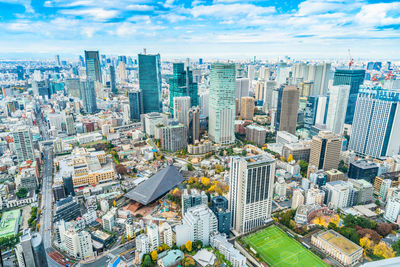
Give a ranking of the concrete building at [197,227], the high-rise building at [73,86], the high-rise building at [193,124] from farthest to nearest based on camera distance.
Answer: the high-rise building at [73,86]
the high-rise building at [193,124]
the concrete building at [197,227]

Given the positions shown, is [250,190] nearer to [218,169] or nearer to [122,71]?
[218,169]

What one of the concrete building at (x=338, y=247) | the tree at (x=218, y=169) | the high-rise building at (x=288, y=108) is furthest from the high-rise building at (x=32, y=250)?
the high-rise building at (x=288, y=108)

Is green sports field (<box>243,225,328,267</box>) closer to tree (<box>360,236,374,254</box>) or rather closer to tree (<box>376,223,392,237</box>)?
tree (<box>360,236,374,254</box>)

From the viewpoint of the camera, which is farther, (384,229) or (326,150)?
(326,150)

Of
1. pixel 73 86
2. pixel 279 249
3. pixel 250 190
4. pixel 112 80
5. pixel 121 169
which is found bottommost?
pixel 279 249

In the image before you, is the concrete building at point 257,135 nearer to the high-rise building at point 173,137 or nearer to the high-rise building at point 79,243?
the high-rise building at point 173,137

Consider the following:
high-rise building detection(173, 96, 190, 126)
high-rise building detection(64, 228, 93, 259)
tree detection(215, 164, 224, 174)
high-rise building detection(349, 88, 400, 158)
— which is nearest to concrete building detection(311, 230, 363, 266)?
tree detection(215, 164, 224, 174)

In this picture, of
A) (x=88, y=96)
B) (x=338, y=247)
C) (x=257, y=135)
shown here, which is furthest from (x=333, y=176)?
(x=88, y=96)
